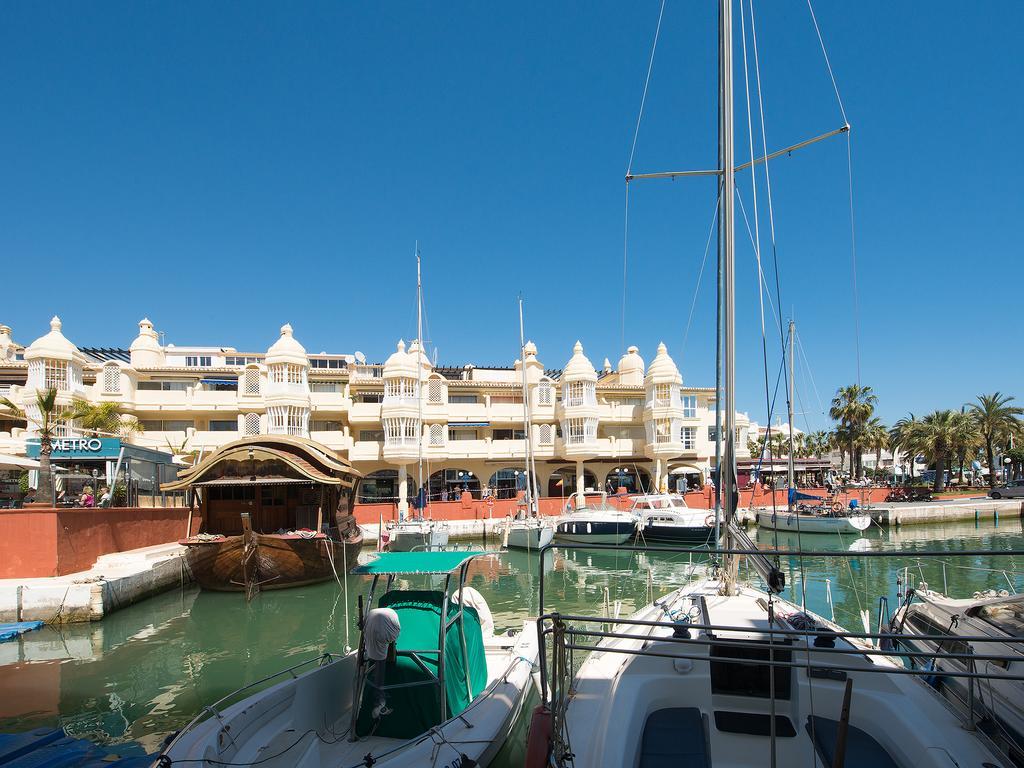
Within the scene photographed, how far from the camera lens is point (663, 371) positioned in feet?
145

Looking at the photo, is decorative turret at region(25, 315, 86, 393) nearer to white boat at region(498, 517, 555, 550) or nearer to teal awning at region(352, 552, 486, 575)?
white boat at region(498, 517, 555, 550)

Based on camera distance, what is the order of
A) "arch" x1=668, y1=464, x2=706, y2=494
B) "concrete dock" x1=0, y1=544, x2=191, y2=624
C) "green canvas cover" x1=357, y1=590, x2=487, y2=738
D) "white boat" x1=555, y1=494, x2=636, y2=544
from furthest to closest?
1. "arch" x1=668, y1=464, x2=706, y2=494
2. "white boat" x1=555, y1=494, x2=636, y2=544
3. "concrete dock" x1=0, y1=544, x2=191, y2=624
4. "green canvas cover" x1=357, y1=590, x2=487, y2=738

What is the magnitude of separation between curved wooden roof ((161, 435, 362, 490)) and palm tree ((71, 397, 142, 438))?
60.5 feet

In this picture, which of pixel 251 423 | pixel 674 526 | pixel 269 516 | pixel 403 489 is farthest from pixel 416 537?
pixel 251 423

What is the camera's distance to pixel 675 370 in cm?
4416

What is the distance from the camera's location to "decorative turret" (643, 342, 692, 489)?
143 feet

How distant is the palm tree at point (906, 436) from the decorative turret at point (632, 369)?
77.5 feet

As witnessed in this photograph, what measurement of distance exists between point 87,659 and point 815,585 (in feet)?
69.0

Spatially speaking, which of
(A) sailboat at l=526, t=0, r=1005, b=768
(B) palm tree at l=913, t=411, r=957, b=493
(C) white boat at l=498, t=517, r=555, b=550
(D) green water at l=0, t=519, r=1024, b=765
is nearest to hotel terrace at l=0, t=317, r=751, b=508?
(C) white boat at l=498, t=517, r=555, b=550

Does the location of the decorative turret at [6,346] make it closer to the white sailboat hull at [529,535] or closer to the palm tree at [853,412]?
the white sailboat hull at [529,535]

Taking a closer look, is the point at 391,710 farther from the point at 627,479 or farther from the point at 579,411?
the point at 627,479

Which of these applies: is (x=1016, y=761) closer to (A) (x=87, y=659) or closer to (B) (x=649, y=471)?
(A) (x=87, y=659)

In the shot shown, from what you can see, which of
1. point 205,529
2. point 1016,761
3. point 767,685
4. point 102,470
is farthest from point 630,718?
point 102,470

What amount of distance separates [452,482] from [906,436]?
39216 millimetres
